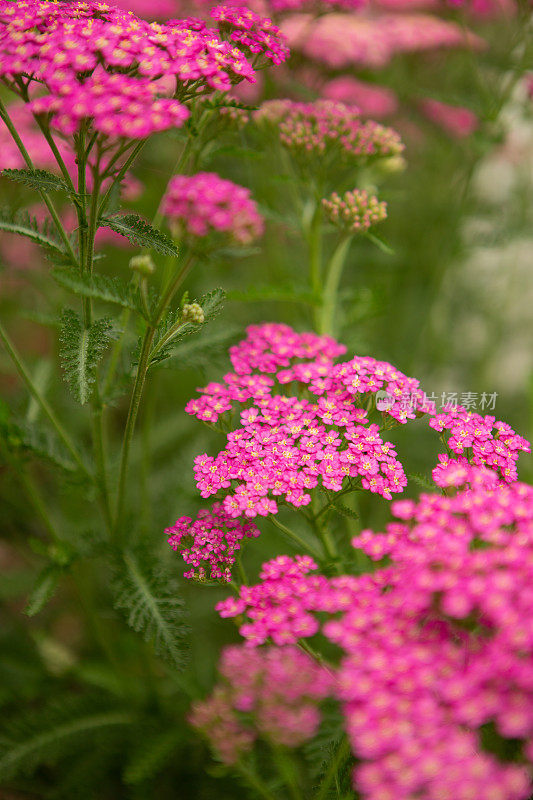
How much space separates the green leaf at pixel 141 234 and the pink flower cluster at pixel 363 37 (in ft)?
4.08

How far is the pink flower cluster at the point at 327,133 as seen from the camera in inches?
64.7

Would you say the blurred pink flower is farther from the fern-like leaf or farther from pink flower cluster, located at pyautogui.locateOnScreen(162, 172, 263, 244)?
the fern-like leaf

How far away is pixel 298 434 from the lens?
1289 mm

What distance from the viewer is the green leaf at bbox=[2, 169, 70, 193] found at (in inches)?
46.9

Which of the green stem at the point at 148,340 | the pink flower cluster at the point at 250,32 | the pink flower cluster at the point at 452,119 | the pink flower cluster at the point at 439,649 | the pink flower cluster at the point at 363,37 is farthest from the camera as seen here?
the pink flower cluster at the point at 452,119

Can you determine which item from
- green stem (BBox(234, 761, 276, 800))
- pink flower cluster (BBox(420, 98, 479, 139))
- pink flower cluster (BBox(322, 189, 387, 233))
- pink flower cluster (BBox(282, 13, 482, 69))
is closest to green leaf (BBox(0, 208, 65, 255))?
pink flower cluster (BBox(322, 189, 387, 233))

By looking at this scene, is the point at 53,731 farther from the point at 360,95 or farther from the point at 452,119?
the point at 452,119

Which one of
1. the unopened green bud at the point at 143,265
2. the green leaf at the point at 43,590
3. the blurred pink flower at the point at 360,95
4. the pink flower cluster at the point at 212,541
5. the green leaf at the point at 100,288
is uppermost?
the blurred pink flower at the point at 360,95

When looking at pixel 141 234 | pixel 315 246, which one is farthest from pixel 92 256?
pixel 315 246

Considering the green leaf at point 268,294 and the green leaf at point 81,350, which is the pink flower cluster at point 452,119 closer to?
the green leaf at point 268,294

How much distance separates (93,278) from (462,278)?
271 cm

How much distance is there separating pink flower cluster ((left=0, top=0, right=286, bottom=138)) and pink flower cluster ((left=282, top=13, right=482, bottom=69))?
1081mm

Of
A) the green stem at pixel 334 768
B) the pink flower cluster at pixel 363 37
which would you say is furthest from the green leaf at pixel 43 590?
the pink flower cluster at pixel 363 37

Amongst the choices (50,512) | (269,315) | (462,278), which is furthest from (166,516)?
(462,278)
